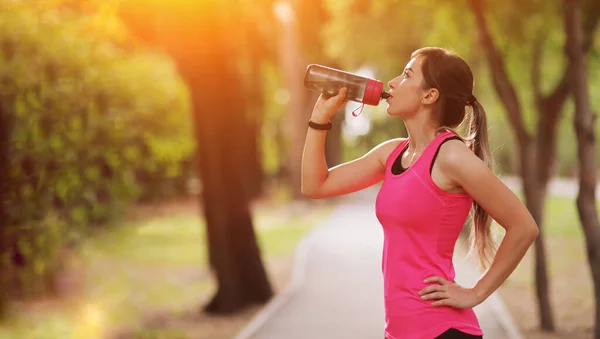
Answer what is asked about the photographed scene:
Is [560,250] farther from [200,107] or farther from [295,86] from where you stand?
[295,86]

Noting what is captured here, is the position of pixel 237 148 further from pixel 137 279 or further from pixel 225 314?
pixel 137 279

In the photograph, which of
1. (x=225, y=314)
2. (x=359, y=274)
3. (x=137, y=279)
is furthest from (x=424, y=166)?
(x=137, y=279)

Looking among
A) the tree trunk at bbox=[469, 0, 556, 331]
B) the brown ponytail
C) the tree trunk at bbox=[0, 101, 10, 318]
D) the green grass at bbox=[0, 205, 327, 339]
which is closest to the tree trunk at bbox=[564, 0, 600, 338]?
the tree trunk at bbox=[469, 0, 556, 331]

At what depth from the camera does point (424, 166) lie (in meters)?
2.98

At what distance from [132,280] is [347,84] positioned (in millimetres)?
13041

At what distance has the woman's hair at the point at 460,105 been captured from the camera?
10.1 feet

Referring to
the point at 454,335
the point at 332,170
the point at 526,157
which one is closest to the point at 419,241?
the point at 454,335

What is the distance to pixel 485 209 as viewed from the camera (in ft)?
9.73

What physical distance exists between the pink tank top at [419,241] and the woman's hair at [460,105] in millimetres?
143

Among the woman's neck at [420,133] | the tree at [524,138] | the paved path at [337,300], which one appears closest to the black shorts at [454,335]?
the woman's neck at [420,133]

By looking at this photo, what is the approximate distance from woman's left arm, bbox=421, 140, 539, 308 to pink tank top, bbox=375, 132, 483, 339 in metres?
0.05

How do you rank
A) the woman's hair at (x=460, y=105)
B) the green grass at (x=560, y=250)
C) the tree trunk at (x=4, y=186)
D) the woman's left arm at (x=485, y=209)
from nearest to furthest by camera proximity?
the woman's left arm at (x=485, y=209) → the woman's hair at (x=460, y=105) → the tree trunk at (x=4, y=186) → the green grass at (x=560, y=250)

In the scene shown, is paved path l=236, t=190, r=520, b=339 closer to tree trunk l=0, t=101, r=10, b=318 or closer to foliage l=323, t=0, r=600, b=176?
tree trunk l=0, t=101, r=10, b=318

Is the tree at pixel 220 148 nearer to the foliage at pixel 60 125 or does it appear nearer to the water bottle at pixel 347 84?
the foliage at pixel 60 125
